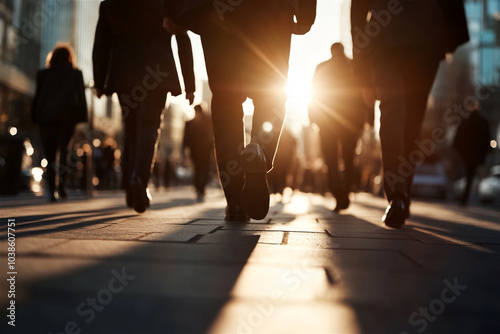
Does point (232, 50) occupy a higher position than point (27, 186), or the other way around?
point (232, 50)

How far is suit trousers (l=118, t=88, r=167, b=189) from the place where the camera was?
4156 millimetres

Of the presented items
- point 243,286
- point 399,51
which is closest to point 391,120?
point 399,51

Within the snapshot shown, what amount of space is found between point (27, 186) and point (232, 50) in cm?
969

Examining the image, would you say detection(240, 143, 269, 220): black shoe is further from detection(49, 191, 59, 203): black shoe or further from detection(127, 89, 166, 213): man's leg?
detection(49, 191, 59, 203): black shoe

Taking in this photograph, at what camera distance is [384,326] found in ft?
3.88

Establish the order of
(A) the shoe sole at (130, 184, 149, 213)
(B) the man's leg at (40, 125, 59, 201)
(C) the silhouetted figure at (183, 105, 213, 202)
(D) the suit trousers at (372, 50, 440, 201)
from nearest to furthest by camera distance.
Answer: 1. (D) the suit trousers at (372, 50, 440, 201)
2. (A) the shoe sole at (130, 184, 149, 213)
3. (B) the man's leg at (40, 125, 59, 201)
4. (C) the silhouetted figure at (183, 105, 213, 202)

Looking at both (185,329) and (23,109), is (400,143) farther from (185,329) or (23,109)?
(23,109)

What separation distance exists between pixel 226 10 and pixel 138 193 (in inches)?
62.9

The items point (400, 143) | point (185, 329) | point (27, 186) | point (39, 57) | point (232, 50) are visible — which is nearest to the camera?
point (185, 329)

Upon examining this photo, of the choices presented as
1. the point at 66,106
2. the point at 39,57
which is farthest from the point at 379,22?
the point at 39,57

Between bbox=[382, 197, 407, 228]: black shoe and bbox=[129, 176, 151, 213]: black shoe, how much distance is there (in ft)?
6.13

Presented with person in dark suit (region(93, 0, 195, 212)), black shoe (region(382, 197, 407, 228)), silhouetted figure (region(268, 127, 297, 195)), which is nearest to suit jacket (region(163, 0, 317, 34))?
person in dark suit (region(93, 0, 195, 212))

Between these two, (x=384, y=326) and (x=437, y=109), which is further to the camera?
(x=437, y=109)

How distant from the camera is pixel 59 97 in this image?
6625 millimetres
